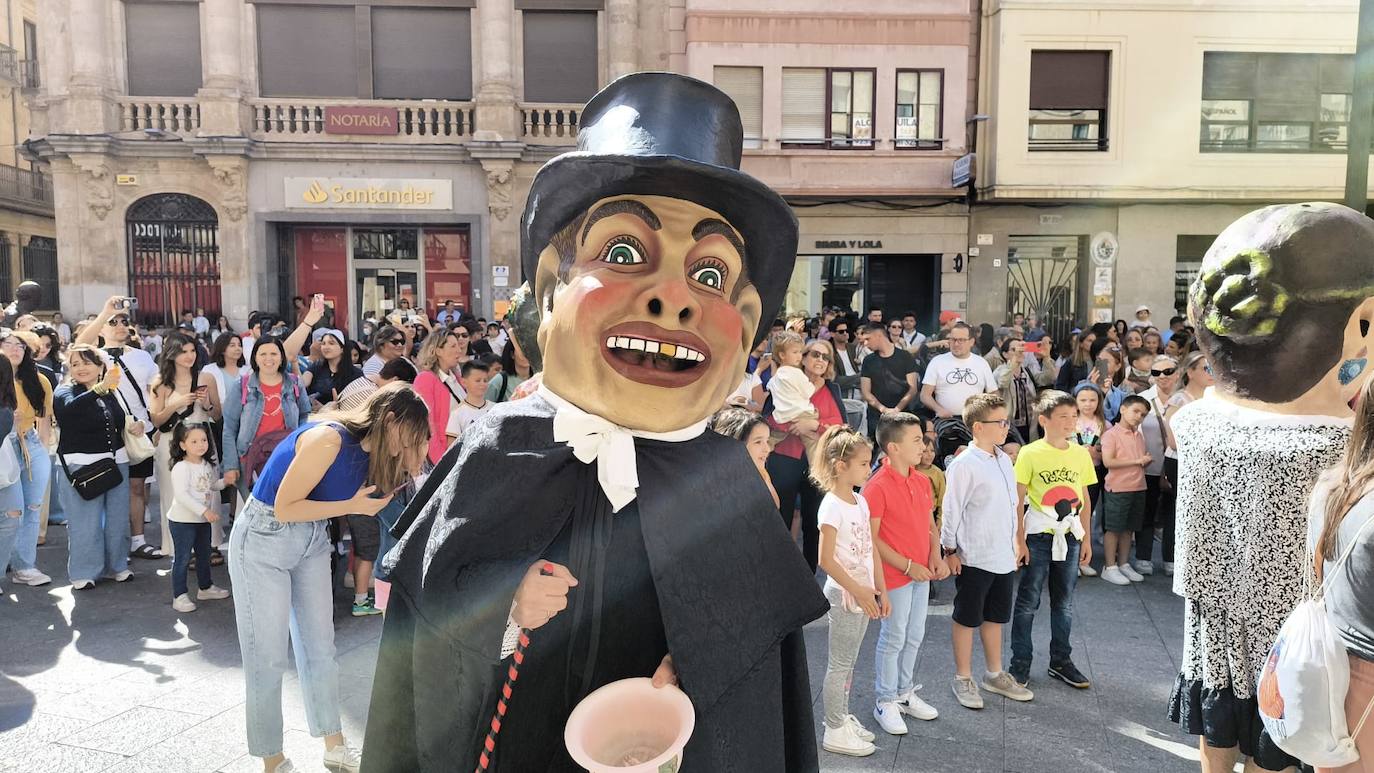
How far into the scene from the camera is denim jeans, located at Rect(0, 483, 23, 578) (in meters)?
5.86

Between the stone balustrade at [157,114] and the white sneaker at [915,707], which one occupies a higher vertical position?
the stone balustrade at [157,114]

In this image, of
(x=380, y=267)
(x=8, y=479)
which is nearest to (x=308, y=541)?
(x=8, y=479)

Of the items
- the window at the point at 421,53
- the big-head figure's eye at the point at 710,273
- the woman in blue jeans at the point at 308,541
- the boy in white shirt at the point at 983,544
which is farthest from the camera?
the window at the point at 421,53

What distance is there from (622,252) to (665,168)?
0.75 ft

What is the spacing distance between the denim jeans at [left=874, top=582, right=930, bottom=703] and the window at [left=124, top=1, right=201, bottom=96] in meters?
16.3

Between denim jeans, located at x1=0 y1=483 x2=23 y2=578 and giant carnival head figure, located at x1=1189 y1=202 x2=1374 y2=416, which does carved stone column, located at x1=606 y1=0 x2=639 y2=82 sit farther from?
giant carnival head figure, located at x1=1189 y1=202 x2=1374 y2=416

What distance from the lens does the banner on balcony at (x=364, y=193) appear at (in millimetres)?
16062

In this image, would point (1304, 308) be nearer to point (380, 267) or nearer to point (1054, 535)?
point (1054, 535)

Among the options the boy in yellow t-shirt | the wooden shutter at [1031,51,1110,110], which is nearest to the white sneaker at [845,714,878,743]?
Answer: the boy in yellow t-shirt

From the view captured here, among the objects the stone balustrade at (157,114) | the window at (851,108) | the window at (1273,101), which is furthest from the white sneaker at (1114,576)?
the stone balustrade at (157,114)

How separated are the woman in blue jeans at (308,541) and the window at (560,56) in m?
13.9

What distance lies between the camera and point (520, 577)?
2.08m

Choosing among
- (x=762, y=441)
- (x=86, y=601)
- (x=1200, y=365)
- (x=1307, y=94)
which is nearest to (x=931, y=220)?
(x=1307, y=94)

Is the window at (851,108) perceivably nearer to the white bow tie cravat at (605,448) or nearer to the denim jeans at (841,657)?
the denim jeans at (841,657)
